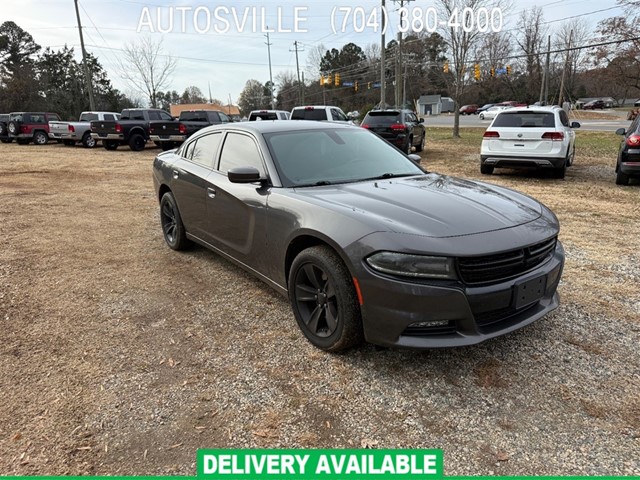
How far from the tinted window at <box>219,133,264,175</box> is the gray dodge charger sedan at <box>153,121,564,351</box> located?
0.05 ft

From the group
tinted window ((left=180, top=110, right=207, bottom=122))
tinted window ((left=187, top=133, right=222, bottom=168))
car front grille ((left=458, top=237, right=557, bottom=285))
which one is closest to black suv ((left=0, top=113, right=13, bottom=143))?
tinted window ((left=180, top=110, right=207, bottom=122))

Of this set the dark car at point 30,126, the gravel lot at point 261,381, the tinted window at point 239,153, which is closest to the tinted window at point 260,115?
the gravel lot at point 261,381

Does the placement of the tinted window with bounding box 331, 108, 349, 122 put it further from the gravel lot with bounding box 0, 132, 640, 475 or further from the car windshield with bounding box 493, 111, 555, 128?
the gravel lot with bounding box 0, 132, 640, 475

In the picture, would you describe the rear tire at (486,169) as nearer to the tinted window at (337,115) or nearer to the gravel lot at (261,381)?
the tinted window at (337,115)

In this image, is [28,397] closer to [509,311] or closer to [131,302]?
[131,302]

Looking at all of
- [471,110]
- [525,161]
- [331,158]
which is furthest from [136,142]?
[471,110]

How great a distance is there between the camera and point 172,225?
552 cm

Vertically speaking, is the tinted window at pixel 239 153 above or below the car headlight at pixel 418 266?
above

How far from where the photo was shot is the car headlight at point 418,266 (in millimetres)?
2547

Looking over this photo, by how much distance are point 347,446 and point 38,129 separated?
26.8m

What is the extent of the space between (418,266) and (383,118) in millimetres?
12339

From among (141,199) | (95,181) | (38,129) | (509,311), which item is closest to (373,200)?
(509,311)

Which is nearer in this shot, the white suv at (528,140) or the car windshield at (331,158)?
the car windshield at (331,158)

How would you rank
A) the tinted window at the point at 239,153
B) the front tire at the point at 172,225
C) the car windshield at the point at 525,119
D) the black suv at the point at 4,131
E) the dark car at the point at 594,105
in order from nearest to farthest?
1. the tinted window at the point at 239,153
2. the front tire at the point at 172,225
3. the car windshield at the point at 525,119
4. the black suv at the point at 4,131
5. the dark car at the point at 594,105
